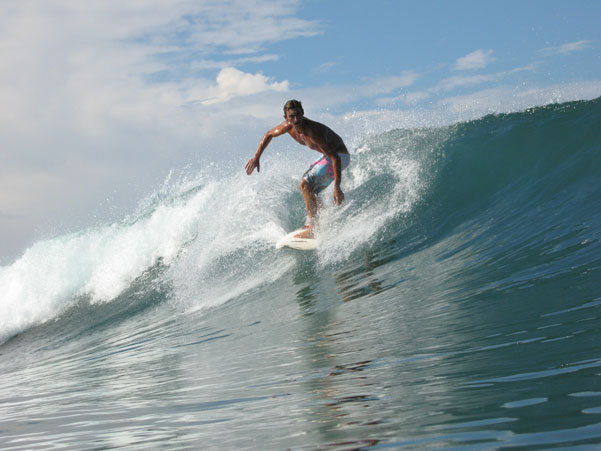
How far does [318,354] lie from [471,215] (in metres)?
4.88

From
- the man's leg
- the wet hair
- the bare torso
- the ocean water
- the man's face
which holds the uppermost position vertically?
the wet hair

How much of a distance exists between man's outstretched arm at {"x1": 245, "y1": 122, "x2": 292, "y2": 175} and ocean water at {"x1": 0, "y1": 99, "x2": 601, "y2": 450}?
4.48 ft

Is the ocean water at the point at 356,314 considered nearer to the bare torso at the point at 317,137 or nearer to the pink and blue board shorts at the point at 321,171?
the pink and blue board shorts at the point at 321,171

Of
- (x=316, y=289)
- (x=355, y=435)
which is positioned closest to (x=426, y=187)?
(x=316, y=289)

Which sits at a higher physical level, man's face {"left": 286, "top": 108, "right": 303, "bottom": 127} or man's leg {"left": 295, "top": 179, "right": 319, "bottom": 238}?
man's face {"left": 286, "top": 108, "right": 303, "bottom": 127}

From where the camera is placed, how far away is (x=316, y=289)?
6.51 meters

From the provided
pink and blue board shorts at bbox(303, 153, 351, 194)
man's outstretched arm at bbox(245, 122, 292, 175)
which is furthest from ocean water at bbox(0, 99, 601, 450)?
man's outstretched arm at bbox(245, 122, 292, 175)

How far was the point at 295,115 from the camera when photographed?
706 centimetres

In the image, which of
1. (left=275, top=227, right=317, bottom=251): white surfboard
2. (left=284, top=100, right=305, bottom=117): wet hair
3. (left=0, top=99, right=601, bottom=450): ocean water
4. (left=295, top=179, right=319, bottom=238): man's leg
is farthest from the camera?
(left=275, top=227, right=317, bottom=251): white surfboard

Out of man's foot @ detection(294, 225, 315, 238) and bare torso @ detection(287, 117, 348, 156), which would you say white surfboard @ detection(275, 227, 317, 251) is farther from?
bare torso @ detection(287, 117, 348, 156)

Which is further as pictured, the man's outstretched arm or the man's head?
the man's outstretched arm

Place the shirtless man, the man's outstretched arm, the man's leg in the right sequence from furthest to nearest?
Result: the man's leg < the man's outstretched arm < the shirtless man

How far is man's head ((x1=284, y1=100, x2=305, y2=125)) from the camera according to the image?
277 inches

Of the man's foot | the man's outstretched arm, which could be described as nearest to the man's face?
the man's outstretched arm
